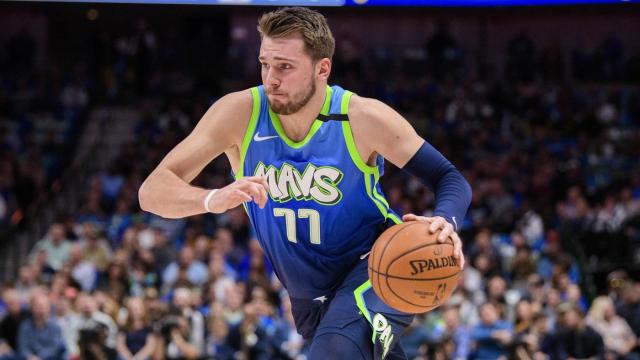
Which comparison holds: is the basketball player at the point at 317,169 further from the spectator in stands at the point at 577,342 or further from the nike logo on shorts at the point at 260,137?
the spectator in stands at the point at 577,342

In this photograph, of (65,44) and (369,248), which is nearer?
(369,248)

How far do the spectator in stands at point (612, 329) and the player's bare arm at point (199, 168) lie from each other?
25.1 feet

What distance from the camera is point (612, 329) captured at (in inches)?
445

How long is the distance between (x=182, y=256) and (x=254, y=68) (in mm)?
8463

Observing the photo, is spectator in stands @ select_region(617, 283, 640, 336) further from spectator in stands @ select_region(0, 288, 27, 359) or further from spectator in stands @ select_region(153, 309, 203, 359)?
spectator in stands @ select_region(0, 288, 27, 359)

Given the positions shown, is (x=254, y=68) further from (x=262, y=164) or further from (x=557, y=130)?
(x=262, y=164)

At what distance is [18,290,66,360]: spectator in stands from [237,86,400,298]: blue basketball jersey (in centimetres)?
730

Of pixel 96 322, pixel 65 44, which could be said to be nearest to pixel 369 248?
pixel 96 322

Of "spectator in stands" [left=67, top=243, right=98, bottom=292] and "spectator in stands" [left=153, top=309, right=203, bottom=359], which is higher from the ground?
"spectator in stands" [left=67, top=243, right=98, bottom=292]

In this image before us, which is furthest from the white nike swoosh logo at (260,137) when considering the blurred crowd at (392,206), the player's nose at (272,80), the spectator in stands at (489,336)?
the spectator in stands at (489,336)

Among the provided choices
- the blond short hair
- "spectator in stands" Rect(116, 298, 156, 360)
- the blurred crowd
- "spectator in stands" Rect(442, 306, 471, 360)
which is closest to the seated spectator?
the blurred crowd

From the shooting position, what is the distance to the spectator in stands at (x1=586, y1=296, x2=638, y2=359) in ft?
36.5

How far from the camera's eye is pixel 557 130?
17.5 meters

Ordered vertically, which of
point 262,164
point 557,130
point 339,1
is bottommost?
point 557,130
